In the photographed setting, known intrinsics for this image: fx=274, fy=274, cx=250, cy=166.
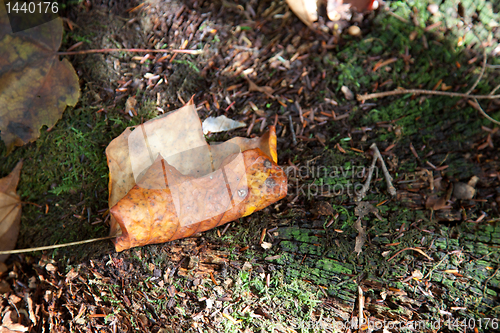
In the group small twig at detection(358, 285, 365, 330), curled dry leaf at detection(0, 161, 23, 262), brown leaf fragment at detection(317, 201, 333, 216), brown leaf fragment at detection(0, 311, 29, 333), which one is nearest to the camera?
small twig at detection(358, 285, 365, 330)

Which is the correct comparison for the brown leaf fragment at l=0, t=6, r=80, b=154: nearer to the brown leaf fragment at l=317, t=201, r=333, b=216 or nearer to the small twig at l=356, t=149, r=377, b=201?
the brown leaf fragment at l=317, t=201, r=333, b=216

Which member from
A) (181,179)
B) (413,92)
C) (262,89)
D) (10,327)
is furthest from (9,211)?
(413,92)

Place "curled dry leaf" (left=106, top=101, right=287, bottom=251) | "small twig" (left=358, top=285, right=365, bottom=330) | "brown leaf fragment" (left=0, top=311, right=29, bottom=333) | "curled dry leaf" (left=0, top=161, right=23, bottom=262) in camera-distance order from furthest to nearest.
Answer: "curled dry leaf" (left=0, top=161, right=23, bottom=262)
"brown leaf fragment" (left=0, top=311, right=29, bottom=333)
"curled dry leaf" (left=106, top=101, right=287, bottom=251)
"small twig" (left=358, top=285, right=365, bottom=330)

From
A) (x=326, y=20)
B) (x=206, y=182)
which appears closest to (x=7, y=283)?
(x=206, y=182)

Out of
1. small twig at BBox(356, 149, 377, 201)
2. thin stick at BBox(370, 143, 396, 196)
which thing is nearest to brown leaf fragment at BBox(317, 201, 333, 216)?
small twig at BBox(356, 149, 377, 201)

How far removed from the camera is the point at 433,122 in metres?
1.99

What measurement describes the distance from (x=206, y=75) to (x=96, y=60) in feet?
3.10

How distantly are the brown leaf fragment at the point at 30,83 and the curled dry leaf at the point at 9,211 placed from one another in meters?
0.26

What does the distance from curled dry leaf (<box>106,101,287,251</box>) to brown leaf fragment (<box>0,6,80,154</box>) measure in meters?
0.73

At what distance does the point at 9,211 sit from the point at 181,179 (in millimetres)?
1572

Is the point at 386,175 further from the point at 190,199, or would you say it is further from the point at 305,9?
the point at 305,9

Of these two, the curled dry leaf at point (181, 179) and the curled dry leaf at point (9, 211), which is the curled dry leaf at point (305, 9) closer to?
the curled dry leaf at point (181, 179)

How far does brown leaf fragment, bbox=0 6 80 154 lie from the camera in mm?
2176

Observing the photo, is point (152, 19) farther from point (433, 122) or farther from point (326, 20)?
point (433, 122)
